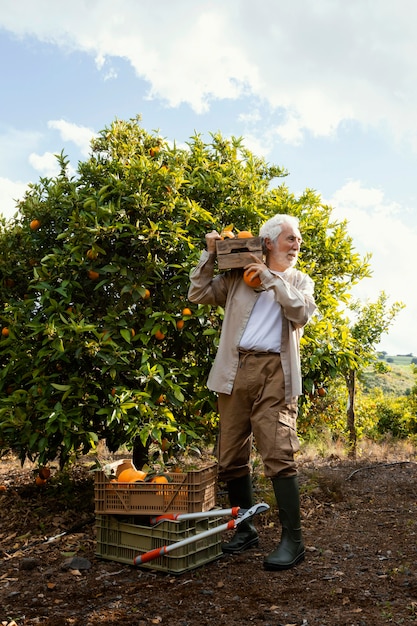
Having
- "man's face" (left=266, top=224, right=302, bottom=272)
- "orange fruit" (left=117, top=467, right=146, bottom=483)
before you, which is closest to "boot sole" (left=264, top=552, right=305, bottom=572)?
"orange fruit" (left=117, top=467, right=146, bottom=483)

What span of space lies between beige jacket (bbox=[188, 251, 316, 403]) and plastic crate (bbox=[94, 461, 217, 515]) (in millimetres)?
541

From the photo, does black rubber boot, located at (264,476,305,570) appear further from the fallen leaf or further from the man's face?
the man's face

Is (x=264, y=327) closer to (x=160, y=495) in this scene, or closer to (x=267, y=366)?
(x=267, y=366)

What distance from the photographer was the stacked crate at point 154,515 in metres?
3.68

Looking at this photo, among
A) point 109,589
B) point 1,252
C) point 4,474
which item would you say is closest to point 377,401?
point 4,474

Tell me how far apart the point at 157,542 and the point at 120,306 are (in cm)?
181

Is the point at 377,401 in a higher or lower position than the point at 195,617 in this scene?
higher

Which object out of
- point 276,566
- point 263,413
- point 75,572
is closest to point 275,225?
point 263,413

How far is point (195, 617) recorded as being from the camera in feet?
10.2

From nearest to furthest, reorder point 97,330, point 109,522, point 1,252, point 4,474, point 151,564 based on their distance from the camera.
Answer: point 151,564 < point 109,522 < point 97,330 < point 1,252 < point 4,474

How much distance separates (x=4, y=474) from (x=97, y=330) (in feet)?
9.67

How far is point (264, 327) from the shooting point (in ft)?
12.4

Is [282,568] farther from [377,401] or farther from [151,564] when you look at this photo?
[377,401]

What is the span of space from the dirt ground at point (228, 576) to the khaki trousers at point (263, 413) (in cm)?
66
